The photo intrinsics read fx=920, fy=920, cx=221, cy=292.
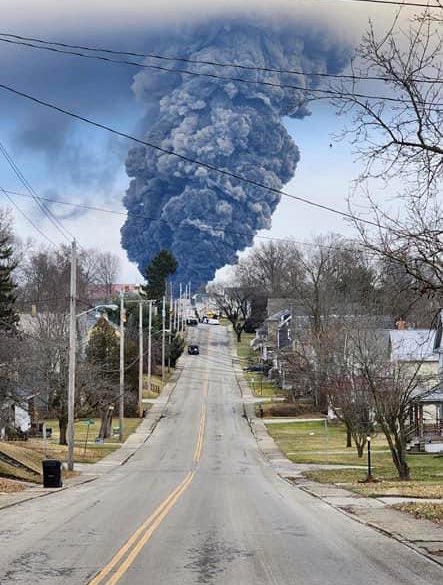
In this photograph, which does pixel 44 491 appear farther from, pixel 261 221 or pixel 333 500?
pixel 261 221

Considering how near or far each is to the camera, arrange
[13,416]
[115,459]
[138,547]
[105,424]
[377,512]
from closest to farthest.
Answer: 1. [138,547]
2. [377,512]
3. [115,459]
4. [13,416]
5. [105,424]

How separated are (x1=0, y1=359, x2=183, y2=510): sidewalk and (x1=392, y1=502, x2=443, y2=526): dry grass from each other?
991 cm

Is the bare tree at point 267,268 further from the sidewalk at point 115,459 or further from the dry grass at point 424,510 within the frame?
the dry grass at point 424,510

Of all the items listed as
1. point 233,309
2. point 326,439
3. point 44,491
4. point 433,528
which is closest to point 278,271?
point 233,309

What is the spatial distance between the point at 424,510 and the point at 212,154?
133 meters

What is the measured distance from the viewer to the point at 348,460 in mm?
Result: 49281

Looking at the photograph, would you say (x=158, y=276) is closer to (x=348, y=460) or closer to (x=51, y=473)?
(x=348, y=460)

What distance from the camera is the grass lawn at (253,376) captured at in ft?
304

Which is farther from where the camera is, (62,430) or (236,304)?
(236,304)

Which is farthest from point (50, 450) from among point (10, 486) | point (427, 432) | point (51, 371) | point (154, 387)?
point (154, 387)

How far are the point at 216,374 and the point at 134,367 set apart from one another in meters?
23.7

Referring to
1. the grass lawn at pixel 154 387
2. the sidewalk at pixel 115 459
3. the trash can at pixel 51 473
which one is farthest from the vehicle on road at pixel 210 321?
the trash can at pixel 51 473

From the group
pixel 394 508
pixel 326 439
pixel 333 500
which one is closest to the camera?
pixel 394 508

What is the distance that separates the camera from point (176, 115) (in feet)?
507
